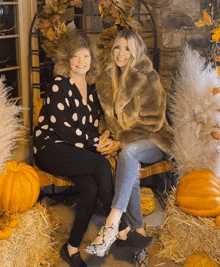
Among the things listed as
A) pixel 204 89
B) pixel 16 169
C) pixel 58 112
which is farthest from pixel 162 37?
pixel 16 169

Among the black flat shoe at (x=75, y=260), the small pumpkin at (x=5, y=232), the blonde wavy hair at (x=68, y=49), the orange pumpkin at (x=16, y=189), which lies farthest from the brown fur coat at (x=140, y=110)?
the small pumpkin at (x=5, y=232)

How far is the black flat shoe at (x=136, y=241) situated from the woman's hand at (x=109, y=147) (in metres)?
0.60

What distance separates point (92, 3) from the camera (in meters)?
3.81

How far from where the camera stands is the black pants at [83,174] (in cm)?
269

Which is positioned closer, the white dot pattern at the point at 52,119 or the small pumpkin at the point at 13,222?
the small pumpkin at the point at 13,222

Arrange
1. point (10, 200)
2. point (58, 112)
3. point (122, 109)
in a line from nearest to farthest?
point (10, 200) → point (58, 112) → point (122, 109)

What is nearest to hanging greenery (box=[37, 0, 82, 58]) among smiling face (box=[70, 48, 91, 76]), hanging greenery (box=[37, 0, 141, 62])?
hanging greenery (box=[37, 0, 141, 62])

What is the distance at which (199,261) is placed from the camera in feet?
8.72

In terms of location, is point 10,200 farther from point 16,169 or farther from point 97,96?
point 97,96

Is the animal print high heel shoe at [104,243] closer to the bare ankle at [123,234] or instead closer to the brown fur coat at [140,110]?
the bare ankle at [123,234]

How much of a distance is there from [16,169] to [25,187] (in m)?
0.15

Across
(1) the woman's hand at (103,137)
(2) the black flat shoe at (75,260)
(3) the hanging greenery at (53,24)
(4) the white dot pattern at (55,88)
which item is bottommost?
(2) the black flat shoe at (75,260)

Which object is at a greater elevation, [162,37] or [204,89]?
[162,37]

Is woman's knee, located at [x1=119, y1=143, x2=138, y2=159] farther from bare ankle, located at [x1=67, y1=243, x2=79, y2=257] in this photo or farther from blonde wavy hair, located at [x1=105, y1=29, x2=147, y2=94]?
bare ankle, located at [x1=67, y1=243, x2=79, y2=257]
